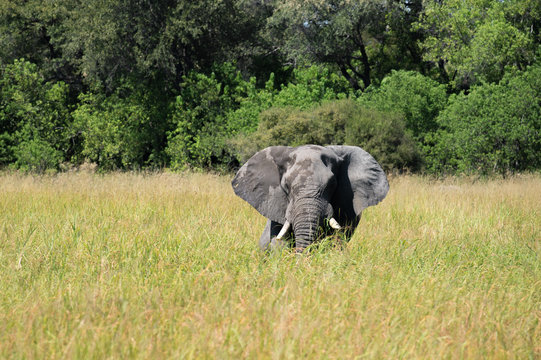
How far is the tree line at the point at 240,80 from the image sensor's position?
1845cm

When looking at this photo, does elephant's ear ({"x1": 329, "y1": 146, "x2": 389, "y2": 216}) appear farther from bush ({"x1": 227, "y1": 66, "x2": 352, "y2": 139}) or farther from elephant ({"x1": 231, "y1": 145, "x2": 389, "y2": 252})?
bush ({"x1": 227, "y1": 66, "x2": 352, "y2": 139})

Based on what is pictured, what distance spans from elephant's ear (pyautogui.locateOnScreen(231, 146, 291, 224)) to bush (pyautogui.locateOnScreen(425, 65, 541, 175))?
1378cm

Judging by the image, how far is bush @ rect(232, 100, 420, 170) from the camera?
15953 millimetres

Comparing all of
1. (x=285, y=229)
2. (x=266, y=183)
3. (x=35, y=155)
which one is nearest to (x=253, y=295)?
(x=285, y=229)

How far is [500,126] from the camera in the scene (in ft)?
58.9

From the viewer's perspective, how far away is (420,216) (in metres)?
8.47

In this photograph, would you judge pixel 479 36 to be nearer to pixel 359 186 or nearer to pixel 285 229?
pixel 359 186

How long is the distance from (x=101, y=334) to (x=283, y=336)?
3.10 ft

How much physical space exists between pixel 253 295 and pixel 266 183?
7.19 ft

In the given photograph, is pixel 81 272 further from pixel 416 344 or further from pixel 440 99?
pixel 440 99

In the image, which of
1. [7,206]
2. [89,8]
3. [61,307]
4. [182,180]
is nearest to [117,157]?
[89,8]

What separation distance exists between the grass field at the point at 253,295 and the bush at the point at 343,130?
8.72 meters

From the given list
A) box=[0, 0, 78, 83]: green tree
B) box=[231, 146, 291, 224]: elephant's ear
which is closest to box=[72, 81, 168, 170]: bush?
box=[0, 0, 78, 83]: green tree

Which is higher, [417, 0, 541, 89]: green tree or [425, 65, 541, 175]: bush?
[417, 0, 541, 89]: green tree
